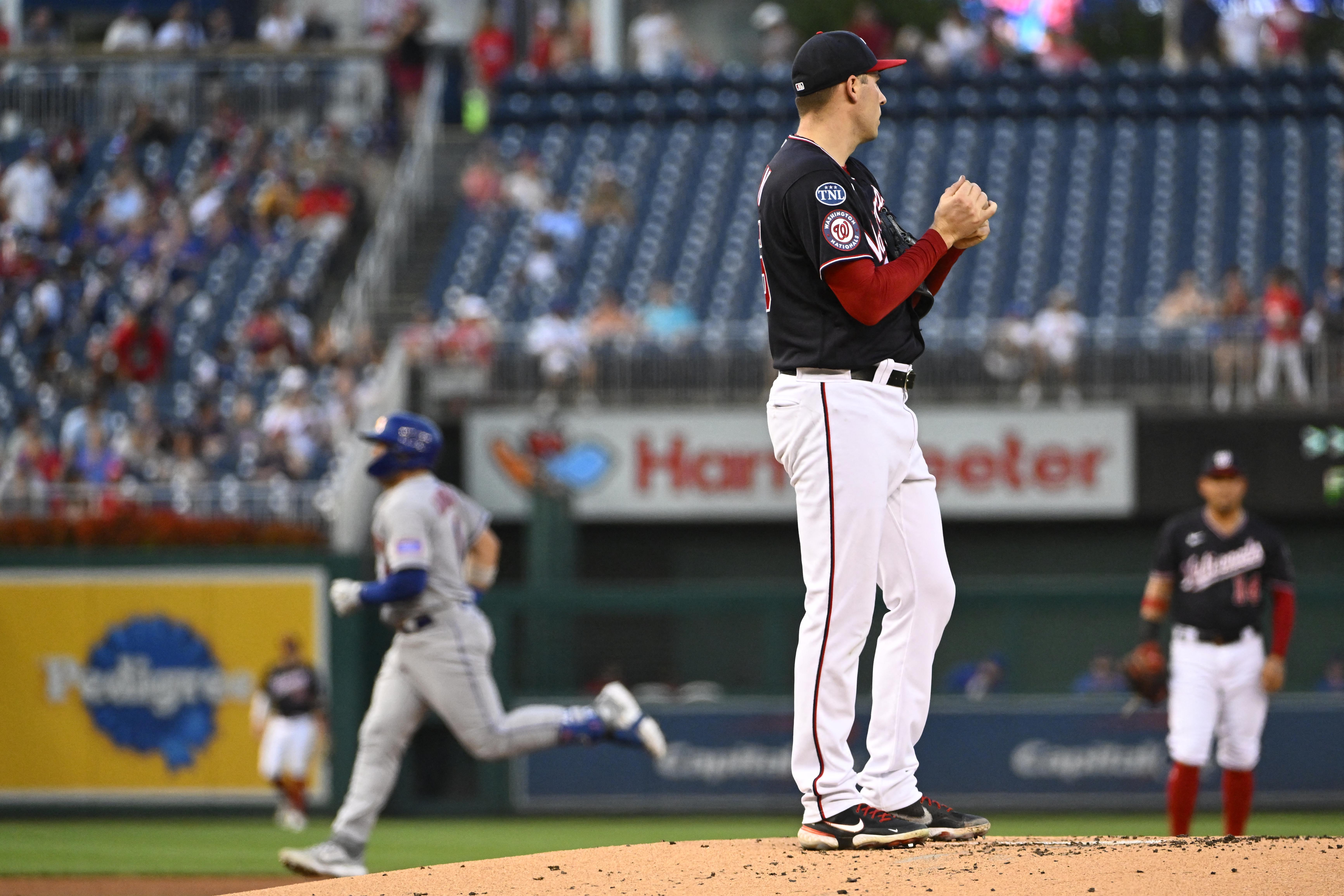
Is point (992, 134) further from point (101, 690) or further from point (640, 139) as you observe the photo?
point (101, 690)

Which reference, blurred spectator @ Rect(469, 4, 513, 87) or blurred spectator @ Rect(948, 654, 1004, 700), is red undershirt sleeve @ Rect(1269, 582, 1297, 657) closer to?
blurred spectator @ Rect(948, 654, 1004, 700)

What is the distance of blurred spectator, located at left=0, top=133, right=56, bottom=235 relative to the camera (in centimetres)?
1984

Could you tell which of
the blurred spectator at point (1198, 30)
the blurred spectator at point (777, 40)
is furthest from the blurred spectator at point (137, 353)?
the blurred spectator at point (1198, 30)

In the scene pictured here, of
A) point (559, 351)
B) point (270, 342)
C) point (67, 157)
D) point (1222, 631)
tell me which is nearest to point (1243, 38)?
point (559, 351)

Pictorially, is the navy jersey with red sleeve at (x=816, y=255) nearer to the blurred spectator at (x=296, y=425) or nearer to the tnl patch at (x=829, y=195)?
A: the tnl patch at (x=829, y=195)

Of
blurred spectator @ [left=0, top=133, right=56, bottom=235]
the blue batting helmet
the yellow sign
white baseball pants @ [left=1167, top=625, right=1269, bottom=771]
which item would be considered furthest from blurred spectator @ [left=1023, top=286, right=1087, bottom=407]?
→ blurred spectator @ [left=0, top=133, right=56, bottom=235]

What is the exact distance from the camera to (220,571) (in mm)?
14016

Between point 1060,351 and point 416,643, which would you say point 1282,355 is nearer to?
point 1060,351

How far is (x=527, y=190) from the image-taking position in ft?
64.6

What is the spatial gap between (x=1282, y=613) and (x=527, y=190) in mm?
12616

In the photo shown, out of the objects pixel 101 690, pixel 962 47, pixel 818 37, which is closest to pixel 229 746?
pixel 101 690

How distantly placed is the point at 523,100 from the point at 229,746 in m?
10.5

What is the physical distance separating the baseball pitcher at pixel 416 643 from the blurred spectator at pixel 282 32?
15759mm

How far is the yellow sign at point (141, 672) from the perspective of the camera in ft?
45.5
